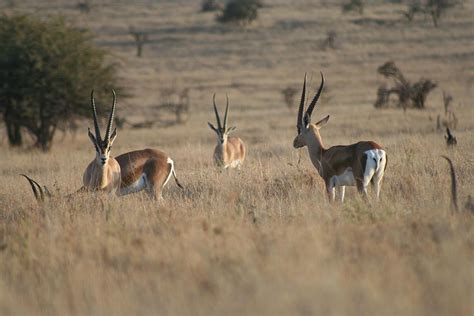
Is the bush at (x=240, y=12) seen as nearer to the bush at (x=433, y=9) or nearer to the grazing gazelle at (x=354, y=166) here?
the bush at (x=433, y=9)

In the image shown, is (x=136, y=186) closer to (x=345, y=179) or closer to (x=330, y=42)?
(x=345, y=179)

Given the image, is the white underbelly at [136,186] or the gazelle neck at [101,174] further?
the white underbelly at [136,186]

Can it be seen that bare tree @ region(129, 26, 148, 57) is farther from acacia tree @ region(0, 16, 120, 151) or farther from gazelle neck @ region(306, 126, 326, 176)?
gazelle neck @ region(306, 126, 326, 176)

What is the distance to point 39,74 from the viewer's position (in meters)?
21.0

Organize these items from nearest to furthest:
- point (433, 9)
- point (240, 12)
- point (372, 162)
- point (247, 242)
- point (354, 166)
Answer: point (247, 242) < point (372, 162) < point (354, 166) < point (433, 9) < point (240, 12)

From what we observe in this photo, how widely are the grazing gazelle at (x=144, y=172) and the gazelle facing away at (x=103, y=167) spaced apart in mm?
161

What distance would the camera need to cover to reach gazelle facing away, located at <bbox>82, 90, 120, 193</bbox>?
8.79 m

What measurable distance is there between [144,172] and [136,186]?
9.0 inches

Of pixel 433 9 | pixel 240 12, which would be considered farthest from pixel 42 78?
pixel 433 9

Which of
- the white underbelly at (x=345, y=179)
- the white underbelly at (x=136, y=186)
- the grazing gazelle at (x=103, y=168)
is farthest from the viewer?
the white underbelly at (x=136, y=186)

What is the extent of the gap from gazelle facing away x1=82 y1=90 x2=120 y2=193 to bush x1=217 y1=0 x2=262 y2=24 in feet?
158

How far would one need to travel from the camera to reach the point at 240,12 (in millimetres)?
56062

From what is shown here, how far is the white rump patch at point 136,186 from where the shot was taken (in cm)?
951

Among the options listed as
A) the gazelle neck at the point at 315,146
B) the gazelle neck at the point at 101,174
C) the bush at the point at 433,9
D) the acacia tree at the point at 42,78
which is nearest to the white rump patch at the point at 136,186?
the gazelle neck at the point at 101,174
